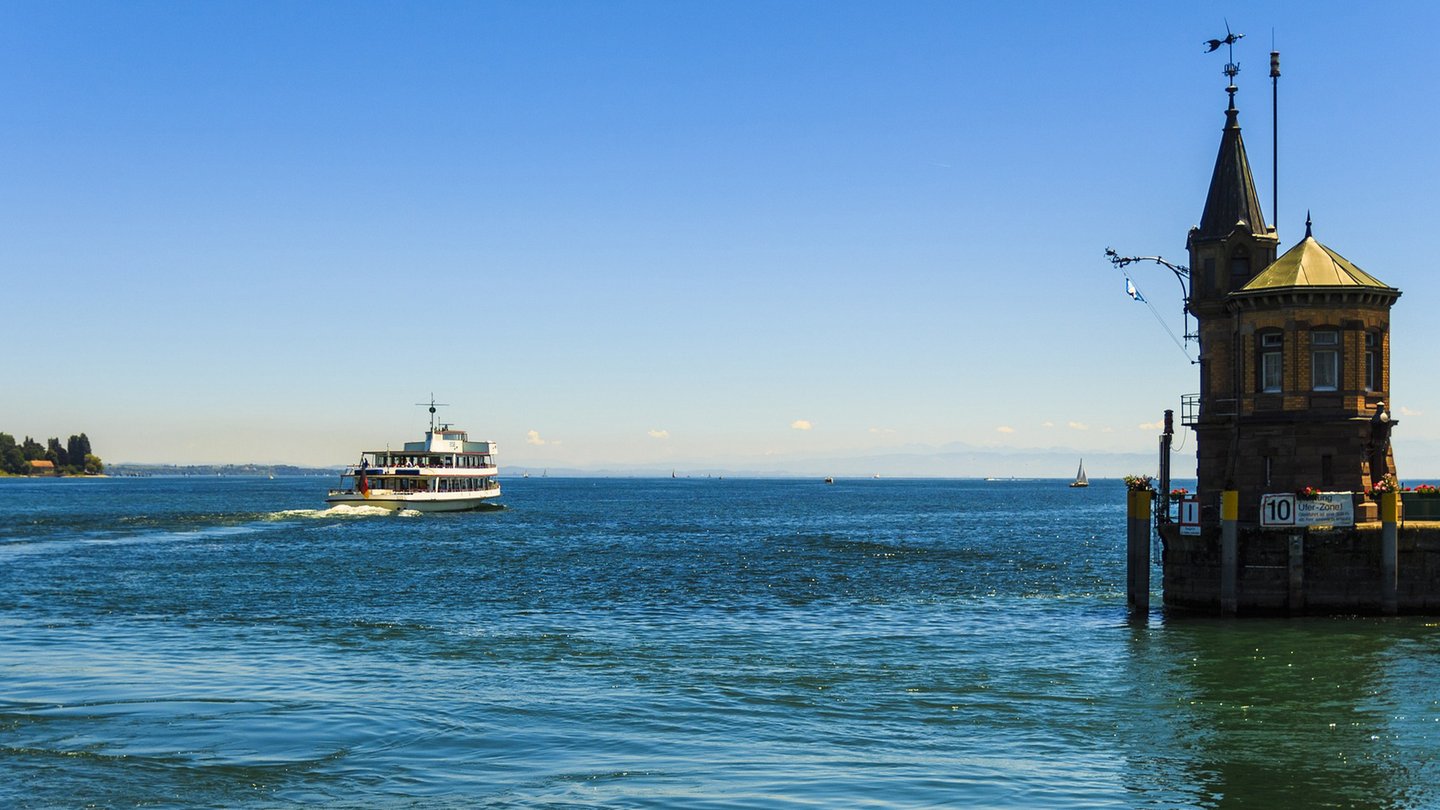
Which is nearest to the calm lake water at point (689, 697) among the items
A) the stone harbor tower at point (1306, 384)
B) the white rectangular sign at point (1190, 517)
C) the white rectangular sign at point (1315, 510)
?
the white rectangular sign at point (1190, 517)

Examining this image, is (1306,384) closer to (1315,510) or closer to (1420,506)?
(1315,510)

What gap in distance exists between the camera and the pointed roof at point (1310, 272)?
118ft

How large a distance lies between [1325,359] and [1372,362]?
5.21 feet

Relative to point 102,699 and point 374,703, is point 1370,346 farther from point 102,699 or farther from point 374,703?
point 102,699

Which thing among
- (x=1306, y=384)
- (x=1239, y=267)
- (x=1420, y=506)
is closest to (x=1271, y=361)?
(x=1306, y=384)

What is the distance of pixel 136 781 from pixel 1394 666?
26.8 metres

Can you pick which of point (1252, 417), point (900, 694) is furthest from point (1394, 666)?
point (900, 694)

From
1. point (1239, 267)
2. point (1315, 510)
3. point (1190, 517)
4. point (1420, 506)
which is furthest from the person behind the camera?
point (1239, 267)

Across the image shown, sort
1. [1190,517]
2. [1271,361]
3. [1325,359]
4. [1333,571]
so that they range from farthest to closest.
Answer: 1. [1190,517]
2. [1271,361]
3. [1325,359]
4. [1333,571]

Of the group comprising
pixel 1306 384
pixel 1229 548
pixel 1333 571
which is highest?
pixel 1306 384

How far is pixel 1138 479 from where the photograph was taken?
38656mm

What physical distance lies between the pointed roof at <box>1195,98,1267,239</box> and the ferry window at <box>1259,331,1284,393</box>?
4931mm

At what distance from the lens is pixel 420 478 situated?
122000 millimetres

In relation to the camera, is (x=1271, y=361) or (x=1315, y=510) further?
(x=1271, y=361)
